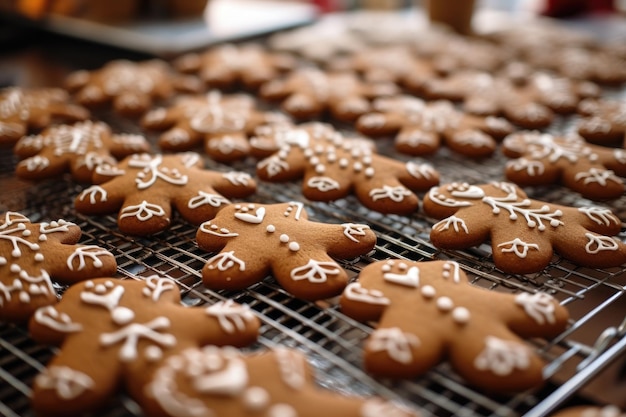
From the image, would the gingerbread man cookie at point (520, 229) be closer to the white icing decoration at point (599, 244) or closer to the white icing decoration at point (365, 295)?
the white icing decoration at point (599, 244)

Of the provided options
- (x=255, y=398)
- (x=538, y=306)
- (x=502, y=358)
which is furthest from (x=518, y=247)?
(x=255, y=398)

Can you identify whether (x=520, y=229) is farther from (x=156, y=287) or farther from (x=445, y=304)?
(x=156, y=287)

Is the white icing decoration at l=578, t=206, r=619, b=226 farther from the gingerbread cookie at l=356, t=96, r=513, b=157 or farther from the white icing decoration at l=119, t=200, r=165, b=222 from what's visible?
the white icing decoration at l=119, t=200, r=165, b=222

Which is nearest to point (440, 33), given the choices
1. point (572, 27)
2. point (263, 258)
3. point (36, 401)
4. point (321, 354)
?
point (572, 27)

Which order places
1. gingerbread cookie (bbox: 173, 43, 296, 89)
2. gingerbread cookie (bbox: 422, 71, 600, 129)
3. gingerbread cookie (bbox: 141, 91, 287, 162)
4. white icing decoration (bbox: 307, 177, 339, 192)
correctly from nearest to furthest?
white icing decoration (bbox: 307, 177, 339, 192)
gingerbread cookie (bbox: 141, 91, 287, 162)
gingerbread cookie (bbox: 422, 71, 600, 129)
gingerbread cookie (bbox: 173, 43, 296, 89)

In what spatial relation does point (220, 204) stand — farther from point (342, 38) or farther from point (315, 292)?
point (342, 38)

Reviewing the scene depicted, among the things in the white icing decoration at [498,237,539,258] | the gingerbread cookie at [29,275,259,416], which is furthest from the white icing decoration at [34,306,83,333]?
the white icing decoration at [498,237,539,258]
